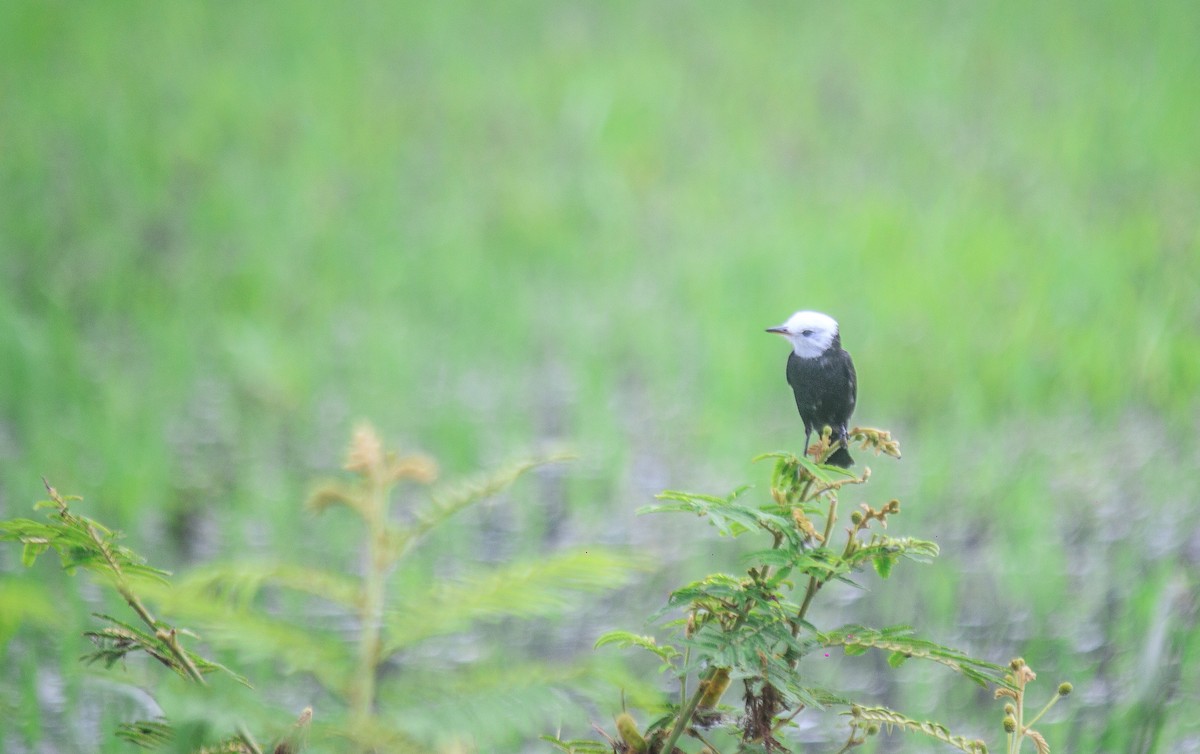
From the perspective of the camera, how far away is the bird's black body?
1.87 feet

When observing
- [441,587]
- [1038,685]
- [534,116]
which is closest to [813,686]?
[441,587]

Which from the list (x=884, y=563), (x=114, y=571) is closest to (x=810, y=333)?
(x=884, y=563)

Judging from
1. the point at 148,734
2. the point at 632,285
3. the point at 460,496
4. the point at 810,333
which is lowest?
the point at 148,734

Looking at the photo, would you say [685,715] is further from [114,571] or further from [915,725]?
[114,571]

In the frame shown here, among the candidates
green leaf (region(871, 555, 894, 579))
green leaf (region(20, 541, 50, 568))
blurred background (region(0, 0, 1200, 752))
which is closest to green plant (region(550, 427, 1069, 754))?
green leaf (region(871, 555, 894, 579))

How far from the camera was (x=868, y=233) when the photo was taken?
304cm

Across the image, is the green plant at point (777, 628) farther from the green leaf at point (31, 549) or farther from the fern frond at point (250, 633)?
the green leaf at point (31, 549)

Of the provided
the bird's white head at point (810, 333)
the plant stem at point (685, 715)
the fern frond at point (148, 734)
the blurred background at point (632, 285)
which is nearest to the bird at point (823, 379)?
the bird's white head at point (810, 333)

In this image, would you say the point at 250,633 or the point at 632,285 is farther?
the point at 632,285

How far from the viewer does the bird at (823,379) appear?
0.57m

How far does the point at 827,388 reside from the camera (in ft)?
1.88

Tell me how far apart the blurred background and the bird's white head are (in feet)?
2.33

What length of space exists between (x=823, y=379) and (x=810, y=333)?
0.04 meters

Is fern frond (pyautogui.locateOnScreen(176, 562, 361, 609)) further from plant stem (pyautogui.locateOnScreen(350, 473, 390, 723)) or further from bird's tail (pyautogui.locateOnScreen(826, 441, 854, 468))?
bird's tail (pyautogui.locateOnScreen(826, 441, 854, 468))
